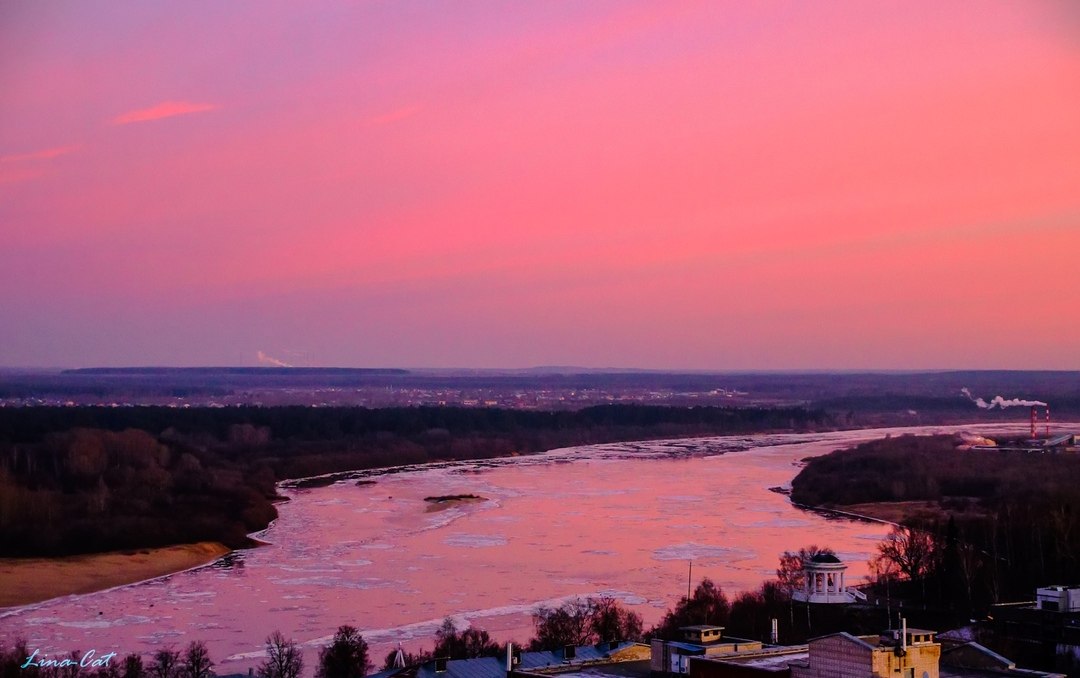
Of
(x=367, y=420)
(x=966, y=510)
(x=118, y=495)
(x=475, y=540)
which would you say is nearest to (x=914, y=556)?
(x=475, y=540)

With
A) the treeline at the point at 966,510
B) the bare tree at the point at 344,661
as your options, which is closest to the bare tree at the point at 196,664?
the bare tree at the point at 344,661

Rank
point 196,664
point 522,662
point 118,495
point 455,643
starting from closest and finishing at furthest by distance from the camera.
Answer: point 522,662, point 196,664, point 455,643, point 118,495

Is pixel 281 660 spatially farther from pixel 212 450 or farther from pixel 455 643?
pixel 212 450

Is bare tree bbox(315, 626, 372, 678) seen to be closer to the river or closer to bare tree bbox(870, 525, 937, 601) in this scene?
the river

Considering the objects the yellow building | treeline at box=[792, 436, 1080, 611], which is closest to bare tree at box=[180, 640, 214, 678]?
the yellow building

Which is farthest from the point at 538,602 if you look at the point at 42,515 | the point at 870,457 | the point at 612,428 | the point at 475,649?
the point at 612,428

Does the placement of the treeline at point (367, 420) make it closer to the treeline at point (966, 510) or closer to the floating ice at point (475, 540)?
the floating ice at point (475, 540)

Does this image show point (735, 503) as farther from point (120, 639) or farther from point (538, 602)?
point (120, 639)
